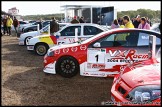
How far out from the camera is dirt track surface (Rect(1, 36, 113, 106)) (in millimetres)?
6367

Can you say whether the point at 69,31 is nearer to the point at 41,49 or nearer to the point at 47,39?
the point at 47,39

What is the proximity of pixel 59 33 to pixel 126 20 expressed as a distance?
10.9ft

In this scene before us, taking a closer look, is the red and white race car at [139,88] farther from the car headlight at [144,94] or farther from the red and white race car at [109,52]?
the red and white race car at [109,52]

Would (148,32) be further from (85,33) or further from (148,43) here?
(85,33)

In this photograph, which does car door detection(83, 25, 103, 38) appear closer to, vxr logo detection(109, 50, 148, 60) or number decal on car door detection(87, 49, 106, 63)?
number decal on car door detection(87, 49, 106, 63)

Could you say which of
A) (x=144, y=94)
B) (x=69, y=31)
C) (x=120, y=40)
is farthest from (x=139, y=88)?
(x=69, y=31)

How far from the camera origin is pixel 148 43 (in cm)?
809

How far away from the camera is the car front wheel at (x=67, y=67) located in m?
8.34

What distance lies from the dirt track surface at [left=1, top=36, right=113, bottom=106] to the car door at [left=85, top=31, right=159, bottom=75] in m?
0.45

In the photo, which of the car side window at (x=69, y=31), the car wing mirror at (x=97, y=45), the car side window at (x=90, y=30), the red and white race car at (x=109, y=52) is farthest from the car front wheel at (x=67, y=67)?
the car side window at (x=90, y=30)

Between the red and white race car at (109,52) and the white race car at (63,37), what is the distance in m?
4.75

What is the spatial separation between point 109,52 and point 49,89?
1959 mm

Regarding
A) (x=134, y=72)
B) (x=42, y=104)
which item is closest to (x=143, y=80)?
(x=134, y=72)

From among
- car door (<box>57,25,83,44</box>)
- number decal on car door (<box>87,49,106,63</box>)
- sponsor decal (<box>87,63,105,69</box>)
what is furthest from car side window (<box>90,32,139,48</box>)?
car door (<box>57,25,83,44</box>)
